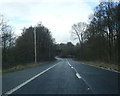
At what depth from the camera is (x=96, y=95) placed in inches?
422

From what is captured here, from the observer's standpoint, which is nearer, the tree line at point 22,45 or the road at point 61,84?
the road at point 61,84

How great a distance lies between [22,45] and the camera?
72500mm

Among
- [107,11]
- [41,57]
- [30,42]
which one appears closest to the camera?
[107,11]

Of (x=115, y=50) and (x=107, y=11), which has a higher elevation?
(x=107, y=11)

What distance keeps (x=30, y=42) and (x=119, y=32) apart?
38.1 meters

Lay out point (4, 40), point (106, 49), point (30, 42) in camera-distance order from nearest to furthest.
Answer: point (4, 40)
point (106, 49)
point (30, 42)

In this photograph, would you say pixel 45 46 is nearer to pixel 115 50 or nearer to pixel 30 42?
pixel 30 42

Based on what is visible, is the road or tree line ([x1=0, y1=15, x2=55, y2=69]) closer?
the road

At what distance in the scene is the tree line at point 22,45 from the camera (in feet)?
178

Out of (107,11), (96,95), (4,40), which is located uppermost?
(107,11)

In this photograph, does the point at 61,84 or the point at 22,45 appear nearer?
the point at 61,84

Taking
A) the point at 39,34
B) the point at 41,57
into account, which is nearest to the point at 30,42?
the point at 39,34

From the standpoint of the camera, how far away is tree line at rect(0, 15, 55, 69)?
178 feet

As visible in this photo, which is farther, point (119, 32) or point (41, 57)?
point (41, 57)
